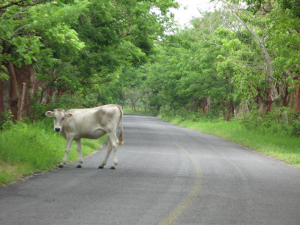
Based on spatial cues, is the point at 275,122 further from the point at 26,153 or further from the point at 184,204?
the point at 184,204

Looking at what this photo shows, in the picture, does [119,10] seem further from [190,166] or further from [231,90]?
[231,90]

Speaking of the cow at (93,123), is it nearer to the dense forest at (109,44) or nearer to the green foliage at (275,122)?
the dense forest at (109,44)

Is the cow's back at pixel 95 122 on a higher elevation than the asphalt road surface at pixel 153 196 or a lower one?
higher

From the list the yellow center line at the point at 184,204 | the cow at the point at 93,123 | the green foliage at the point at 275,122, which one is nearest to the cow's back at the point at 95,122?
the cow at the point at 93,123

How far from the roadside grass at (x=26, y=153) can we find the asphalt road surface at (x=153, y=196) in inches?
17.3

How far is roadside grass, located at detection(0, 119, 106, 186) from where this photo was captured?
33.6 ft

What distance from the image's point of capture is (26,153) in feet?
38.7

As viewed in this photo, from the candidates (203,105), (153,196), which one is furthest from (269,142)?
(203,105)

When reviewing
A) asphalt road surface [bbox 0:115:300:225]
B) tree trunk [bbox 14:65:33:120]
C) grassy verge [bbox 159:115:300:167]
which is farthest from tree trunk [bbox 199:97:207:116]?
asphalt road surface [bbox 0:115:300:225]

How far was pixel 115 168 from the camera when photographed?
475 inches

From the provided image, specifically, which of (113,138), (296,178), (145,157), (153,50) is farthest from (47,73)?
(296,178)

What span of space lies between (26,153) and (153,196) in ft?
16.5

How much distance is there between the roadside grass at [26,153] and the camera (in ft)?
33.6

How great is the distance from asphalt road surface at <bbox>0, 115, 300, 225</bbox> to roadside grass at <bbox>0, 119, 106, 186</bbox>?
439mm
